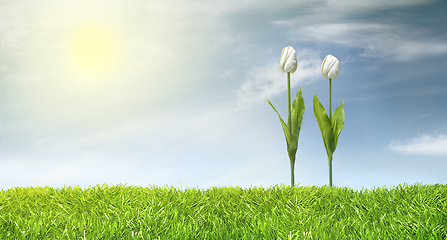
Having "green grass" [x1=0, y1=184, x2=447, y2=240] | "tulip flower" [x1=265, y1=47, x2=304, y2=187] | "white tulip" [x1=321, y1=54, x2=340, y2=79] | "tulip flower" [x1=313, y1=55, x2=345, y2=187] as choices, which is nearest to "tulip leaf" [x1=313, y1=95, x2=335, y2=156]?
"tulip flower" [x1=313, y1=55, x2=345, y2=187]

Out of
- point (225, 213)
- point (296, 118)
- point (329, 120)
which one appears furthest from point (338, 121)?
point (225, 213)

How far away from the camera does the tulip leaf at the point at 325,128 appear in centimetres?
365

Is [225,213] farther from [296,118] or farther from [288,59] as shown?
[288,59]

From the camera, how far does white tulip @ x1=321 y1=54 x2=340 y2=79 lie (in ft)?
12.1

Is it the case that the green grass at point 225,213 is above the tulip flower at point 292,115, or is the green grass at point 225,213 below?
below

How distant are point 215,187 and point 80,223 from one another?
145 cm

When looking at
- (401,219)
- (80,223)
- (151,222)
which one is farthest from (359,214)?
(80,223)

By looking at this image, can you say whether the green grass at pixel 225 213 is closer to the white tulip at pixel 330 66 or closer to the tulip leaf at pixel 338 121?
the tulip leaf at pixel 338 121

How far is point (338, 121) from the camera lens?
3.72m

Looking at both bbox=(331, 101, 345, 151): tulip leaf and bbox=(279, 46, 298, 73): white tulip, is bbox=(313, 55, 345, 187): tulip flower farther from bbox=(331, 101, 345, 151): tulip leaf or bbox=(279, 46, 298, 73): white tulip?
bbox=(279, 46, 298, 73): white tulip

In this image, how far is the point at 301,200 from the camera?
2.69m

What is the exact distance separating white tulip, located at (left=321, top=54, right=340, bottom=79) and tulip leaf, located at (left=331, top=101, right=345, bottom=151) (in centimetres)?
38

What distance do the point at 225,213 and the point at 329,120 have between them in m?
1.78

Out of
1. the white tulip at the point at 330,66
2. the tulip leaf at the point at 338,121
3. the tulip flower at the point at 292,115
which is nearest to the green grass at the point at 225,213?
the tulip flower at the point at 292,115
